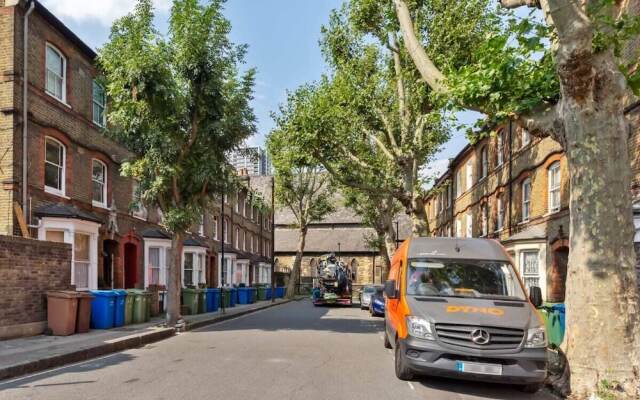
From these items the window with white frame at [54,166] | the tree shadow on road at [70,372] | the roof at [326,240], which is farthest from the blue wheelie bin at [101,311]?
the roof at [326,240]

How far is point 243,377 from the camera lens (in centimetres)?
784

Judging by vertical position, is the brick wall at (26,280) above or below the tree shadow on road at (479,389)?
above

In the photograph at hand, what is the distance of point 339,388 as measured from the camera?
727 centimetres

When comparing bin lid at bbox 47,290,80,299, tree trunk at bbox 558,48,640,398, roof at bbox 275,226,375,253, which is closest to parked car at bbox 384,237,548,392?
tree trunk at bbox 558,48,640,398

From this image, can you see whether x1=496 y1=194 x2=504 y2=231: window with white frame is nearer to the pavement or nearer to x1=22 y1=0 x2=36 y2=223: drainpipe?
the pavement

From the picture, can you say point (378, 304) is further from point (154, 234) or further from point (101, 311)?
point (101, 311)

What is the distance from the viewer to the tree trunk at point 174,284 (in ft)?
48.2

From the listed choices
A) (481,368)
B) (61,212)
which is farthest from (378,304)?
(481,368)

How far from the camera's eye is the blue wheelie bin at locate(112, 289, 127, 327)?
14.1 meters

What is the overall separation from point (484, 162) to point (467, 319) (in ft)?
74.1

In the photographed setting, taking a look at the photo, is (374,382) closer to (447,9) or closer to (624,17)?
(624,17)

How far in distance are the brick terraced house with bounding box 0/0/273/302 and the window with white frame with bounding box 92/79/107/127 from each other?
4 cm

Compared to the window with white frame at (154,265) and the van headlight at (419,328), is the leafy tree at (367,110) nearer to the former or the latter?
the window with white frame at (154,265)

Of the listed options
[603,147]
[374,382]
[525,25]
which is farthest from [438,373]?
[525,25]
